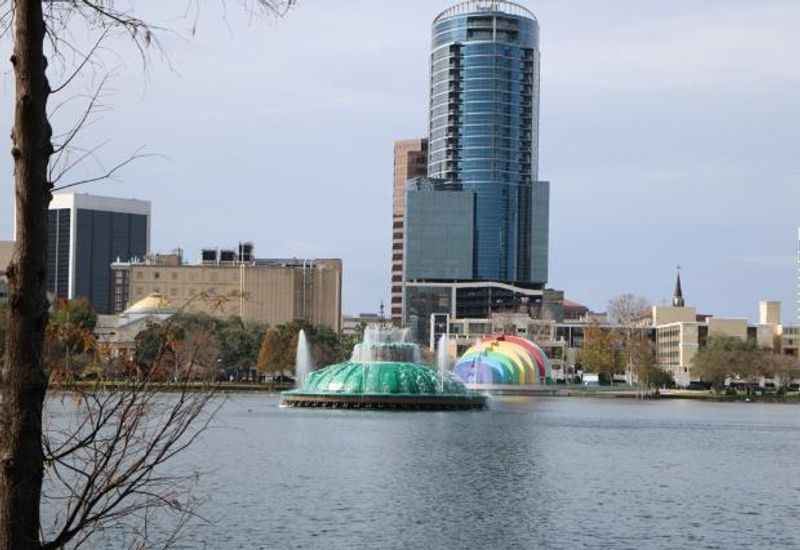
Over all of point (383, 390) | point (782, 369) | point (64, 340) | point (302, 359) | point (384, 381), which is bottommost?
point (383, 390)

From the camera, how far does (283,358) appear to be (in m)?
154

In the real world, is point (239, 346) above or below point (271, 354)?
above

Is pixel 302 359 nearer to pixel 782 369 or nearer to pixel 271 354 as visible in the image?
pixel 271 354

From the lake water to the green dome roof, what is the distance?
32.0ft

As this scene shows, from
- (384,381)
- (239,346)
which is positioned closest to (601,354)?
(239,346)

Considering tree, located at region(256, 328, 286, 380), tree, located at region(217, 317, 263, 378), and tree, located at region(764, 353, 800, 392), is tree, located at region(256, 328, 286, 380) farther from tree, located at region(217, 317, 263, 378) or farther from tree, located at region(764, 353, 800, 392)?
tree, located at region(764, 353, 800, 392)

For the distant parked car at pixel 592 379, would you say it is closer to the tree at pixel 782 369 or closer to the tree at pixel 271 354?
the tree at pixel 782 369

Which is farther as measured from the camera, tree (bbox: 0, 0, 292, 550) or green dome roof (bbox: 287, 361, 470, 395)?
green dome roof (bbox: 287, 361, 470, 395)

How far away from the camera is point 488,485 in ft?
154

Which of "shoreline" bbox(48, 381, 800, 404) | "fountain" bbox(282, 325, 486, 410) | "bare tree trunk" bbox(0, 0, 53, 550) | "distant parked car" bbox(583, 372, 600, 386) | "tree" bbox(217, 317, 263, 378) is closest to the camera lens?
"bare tree trunk" bbox(0, 0, 53, 550)

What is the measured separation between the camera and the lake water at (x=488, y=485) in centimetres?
3406

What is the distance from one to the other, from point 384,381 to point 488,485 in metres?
51.0

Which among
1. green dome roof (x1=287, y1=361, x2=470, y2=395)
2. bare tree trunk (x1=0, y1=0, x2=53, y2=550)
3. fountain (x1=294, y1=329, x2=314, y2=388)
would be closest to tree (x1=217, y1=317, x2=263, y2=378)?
fountain (x1=294, y1=329, x2=314, y2=388)

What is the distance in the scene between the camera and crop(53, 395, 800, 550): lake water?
1341 inches
